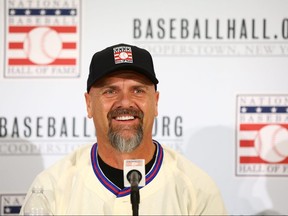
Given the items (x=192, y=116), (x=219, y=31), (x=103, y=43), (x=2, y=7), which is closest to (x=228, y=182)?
(x=192, y=116)

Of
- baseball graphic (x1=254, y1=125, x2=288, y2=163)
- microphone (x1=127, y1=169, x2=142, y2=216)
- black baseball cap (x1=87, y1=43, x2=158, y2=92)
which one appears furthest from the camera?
baseball graphic (x1=254, y1=125, x2=288, y2=163)

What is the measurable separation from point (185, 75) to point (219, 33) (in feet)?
0.78

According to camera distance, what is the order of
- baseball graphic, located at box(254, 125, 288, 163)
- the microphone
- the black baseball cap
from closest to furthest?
the microphone
the black baseball cap
baseball graphic, located at box(254, 125, 288, 163)

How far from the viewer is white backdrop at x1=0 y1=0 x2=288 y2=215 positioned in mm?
2182

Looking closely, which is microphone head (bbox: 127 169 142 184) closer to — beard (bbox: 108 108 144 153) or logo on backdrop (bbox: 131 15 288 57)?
beard (bbox: 108 108 144 153)

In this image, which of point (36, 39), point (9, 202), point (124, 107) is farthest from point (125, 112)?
point (9, 202)

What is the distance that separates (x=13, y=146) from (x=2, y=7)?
24.2 inches

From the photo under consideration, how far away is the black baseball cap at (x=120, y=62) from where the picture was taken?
165 cm

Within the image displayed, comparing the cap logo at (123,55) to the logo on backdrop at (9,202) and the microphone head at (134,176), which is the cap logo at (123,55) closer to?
the microphone head at (134,176)

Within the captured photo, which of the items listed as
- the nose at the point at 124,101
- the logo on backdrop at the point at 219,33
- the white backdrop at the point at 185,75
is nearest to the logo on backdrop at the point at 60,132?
the white backdrop at the point at 185,75

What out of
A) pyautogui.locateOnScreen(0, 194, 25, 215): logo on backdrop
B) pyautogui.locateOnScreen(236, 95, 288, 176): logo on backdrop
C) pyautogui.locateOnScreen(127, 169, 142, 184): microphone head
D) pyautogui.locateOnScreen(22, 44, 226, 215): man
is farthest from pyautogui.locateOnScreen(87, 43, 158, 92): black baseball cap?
pyautogui.locateOnScreen(0, 194, 25, 215): logo on backdrop

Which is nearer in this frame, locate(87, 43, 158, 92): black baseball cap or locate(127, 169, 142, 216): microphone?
locate(127, 169, 142, 216): microphone

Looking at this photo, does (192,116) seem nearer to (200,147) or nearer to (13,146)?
(200,147)

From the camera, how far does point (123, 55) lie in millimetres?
1682
